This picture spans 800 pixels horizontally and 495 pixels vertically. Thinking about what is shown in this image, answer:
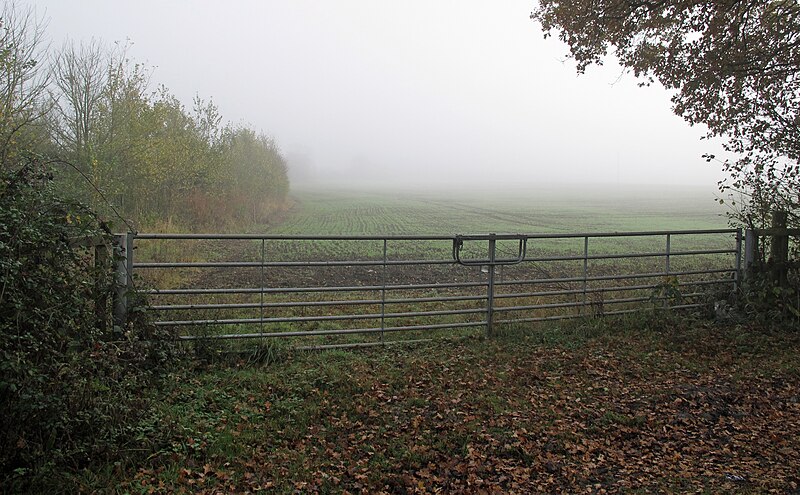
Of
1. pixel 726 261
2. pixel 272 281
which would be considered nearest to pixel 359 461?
pixel 272 281

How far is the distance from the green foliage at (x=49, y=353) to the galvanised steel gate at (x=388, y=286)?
122 cm

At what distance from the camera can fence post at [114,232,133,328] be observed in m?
5.04

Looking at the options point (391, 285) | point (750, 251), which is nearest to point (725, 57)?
point (750, 251)

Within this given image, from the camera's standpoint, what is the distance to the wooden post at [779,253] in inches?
328

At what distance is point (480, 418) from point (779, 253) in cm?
648

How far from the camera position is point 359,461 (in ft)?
13.0

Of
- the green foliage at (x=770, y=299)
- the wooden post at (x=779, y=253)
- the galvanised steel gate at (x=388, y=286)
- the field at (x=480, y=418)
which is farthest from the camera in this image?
the wooden post at (x=779, y=253)

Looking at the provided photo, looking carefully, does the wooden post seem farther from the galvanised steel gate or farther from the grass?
the grass

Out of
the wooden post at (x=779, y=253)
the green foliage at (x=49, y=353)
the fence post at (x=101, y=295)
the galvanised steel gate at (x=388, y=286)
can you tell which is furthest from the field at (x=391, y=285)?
the green foliage at (x=49, y=353)

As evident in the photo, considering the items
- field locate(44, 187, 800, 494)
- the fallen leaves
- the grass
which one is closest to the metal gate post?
field locate(44, 187, 800, 494)

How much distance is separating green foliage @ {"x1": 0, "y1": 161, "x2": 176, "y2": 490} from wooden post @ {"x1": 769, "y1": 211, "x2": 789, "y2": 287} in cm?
887

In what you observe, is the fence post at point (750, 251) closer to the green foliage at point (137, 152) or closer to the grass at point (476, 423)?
the grass at point (476, 423)

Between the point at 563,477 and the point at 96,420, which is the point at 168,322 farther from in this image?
the point at 563,477

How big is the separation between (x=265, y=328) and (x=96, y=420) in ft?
12.7
